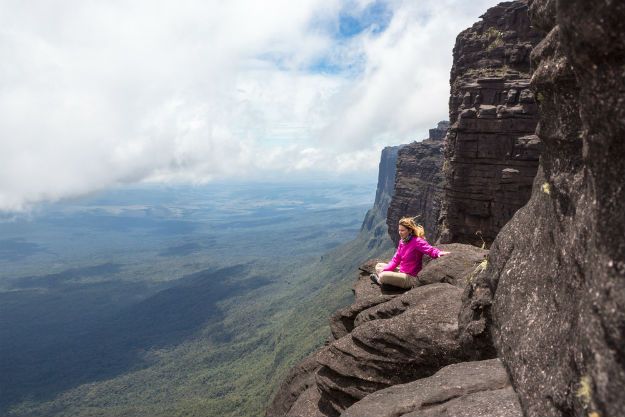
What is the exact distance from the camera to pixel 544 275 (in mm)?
9789

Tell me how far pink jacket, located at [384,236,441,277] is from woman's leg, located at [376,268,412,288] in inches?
18.4

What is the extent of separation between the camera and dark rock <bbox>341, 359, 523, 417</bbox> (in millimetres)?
10635

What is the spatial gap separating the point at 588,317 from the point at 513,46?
61.9 metres

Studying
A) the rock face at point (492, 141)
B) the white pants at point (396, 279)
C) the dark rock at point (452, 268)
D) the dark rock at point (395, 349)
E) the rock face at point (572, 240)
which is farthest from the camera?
the rock face at point (492, 141)

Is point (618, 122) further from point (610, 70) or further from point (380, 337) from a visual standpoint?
point (380, 337)

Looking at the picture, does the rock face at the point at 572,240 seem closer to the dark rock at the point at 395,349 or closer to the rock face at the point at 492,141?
the dark rock at the point at 395,349

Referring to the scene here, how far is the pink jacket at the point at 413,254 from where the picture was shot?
22.8 m

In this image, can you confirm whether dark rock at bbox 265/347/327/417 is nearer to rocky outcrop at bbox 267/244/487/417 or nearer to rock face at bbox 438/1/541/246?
rocky outcrop at bbox 267/244/487/417

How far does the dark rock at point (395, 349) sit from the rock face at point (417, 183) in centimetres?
12545

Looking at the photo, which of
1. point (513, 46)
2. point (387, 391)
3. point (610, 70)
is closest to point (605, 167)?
point (610, 70)

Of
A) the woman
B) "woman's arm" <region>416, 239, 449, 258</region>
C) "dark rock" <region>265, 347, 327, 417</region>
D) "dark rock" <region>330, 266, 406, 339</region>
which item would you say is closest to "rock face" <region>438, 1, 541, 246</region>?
the woman

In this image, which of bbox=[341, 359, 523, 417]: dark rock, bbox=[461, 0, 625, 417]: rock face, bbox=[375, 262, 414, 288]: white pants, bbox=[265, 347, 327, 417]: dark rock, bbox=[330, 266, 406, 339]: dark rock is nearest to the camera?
bbox=[461, 0, 625, 417]: rock face

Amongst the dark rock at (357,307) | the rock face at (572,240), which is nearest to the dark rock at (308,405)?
the dark rock at (357,307)

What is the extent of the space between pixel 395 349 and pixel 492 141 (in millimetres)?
40564
